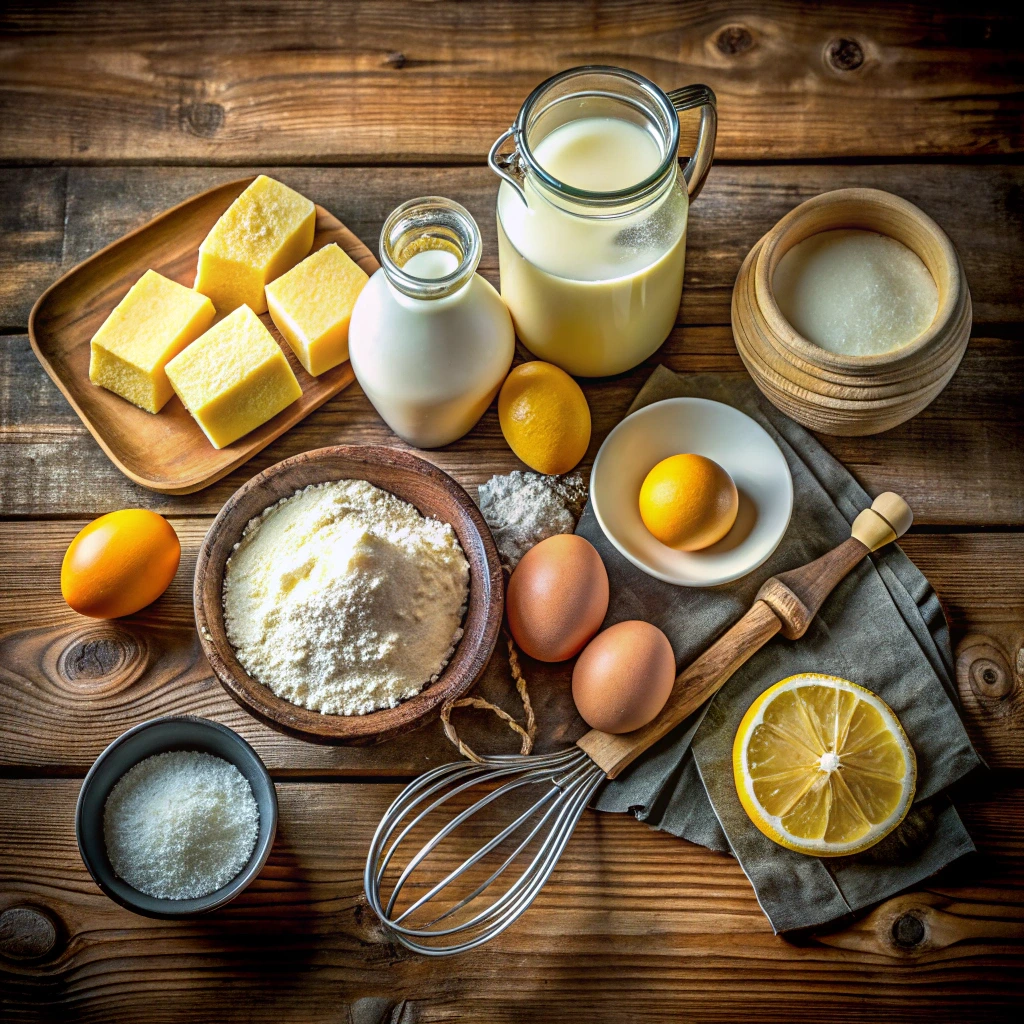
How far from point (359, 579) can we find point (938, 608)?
0.69 meters

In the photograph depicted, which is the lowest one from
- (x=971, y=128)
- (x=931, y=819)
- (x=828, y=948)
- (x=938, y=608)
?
(x=828, y=948)

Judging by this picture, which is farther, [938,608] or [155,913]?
[938,608]

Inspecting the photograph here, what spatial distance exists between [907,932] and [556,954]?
401 millimetres

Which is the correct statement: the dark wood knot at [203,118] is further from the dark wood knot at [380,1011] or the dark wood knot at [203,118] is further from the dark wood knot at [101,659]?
the dark wood knot at [380,1011]

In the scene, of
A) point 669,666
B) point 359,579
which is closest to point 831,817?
point 669,666

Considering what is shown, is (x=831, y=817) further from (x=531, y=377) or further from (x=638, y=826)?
(x=531, y=377)

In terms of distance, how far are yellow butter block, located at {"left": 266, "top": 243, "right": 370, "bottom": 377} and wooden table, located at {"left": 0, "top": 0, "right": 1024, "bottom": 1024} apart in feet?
0.27

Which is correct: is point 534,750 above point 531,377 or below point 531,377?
below

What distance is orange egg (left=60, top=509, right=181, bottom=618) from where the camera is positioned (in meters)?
1.04

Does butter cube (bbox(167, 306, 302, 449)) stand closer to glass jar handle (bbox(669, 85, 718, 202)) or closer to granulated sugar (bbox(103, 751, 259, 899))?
granulated sugar (bbox(103, 751, 259, 899))

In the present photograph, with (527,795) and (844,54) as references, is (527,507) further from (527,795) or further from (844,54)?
(844,54)

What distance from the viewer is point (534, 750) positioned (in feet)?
3.55

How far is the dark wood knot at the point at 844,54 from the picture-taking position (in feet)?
4.22

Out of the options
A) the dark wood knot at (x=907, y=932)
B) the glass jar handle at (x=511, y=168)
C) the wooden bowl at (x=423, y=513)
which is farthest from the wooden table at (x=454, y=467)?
the glass jar handle at (x=511, y=168)
